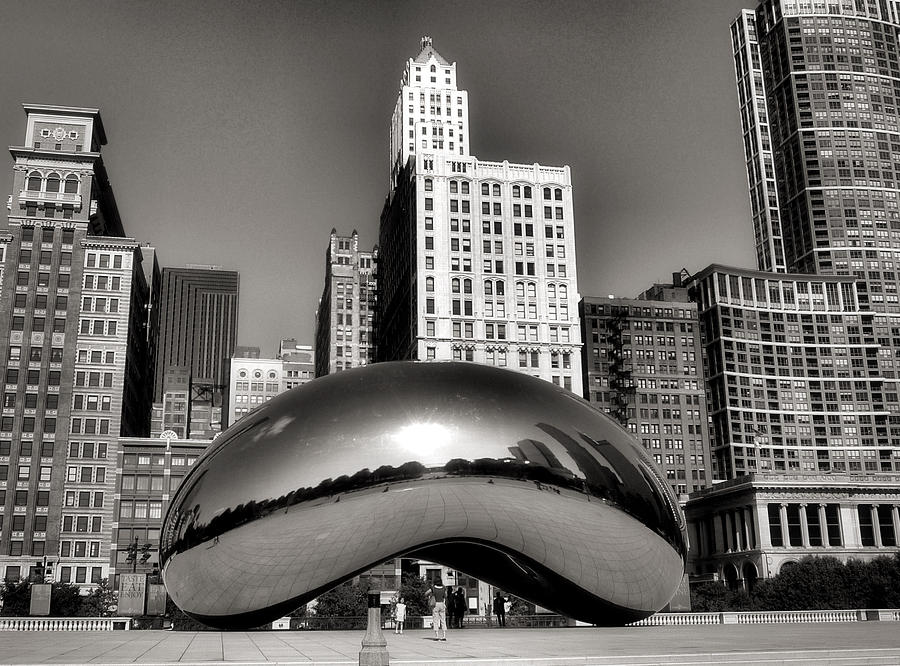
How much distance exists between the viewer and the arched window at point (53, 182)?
109562 millimetres

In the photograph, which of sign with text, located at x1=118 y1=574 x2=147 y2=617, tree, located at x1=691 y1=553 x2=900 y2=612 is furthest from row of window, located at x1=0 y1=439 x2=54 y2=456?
tree, located at x1=691 y1=553 x2=900 y2=612

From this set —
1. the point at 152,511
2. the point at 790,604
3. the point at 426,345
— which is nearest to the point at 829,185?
the point at 426,345

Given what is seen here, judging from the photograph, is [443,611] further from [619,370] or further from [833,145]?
[833,145]

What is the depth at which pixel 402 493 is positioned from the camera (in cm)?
1069

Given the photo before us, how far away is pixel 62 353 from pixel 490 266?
48.7 meters

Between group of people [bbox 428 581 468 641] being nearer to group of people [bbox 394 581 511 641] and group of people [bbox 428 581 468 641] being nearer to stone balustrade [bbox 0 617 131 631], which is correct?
group of people [bbox 394 581 511 641]

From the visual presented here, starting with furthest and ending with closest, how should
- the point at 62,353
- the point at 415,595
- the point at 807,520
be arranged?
1. the point at 807,520
2. the point at 62,353
3. the point at 415,595

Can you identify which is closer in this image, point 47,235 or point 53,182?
point 47,235

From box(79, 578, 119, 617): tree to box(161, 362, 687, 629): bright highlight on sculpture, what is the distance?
45.1m

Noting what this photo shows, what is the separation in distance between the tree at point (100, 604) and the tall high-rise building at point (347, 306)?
72.3 meters

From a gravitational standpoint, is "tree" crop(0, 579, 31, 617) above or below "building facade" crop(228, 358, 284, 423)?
below

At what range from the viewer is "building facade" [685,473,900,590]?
338 feet

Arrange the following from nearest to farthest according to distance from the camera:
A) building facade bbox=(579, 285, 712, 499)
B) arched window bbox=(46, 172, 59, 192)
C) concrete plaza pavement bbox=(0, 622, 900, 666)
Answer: concrete plaza pavement bbox=(0, 622, 900, 666)
arched window bbox=(46, 172, 59, 192)
building facade bbox=(579, 285, 712, 499)

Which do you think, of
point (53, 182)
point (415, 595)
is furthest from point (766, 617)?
point (53, 182)
